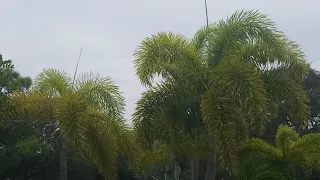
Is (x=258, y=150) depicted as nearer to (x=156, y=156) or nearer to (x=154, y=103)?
(x=154, y=103)

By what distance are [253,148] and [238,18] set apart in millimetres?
3538

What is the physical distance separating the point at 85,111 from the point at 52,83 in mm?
2394

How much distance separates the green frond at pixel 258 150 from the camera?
1371cm

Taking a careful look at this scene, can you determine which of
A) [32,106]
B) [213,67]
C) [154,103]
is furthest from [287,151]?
[32,106]

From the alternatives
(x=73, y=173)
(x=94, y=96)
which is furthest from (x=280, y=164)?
(x=73, y=173)

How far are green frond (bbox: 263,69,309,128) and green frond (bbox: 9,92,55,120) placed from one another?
581 cm

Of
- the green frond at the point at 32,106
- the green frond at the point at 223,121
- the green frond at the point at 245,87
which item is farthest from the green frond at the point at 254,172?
the green frond at the point at 32,106

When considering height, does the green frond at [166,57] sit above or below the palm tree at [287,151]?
above

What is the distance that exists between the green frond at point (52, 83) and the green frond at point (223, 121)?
200 inches

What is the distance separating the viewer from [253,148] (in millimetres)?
13805

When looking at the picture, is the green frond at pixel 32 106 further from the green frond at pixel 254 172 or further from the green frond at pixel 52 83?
the green frond at pixel 254 172

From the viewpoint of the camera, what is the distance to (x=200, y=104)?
1191cm

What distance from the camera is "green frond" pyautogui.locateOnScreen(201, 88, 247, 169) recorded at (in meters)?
10.7

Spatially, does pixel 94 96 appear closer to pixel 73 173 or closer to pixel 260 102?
pixel 260 102
